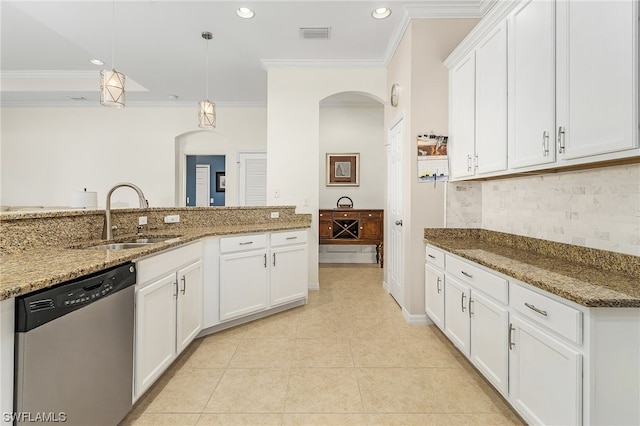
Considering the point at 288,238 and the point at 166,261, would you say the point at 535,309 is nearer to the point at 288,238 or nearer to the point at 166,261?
the point at 166,261

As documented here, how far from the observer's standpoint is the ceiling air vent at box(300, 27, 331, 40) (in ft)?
10.7

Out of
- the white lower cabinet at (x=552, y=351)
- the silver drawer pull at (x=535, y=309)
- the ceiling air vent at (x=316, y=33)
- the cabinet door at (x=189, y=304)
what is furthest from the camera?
the ceiling air vent at (x=316, y=33)

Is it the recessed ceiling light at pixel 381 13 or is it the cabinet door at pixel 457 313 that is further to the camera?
the recessed ceiling light at pixel 381 13

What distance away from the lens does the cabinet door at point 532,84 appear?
167cm

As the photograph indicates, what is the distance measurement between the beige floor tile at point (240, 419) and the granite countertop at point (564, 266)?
145 centimetres

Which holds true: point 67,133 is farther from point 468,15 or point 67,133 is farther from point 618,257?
point 618,257

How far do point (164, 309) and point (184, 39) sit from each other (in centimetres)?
305

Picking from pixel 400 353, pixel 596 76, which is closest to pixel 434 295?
pixel 400 353

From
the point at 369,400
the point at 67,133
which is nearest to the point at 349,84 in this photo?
the point at 369,400

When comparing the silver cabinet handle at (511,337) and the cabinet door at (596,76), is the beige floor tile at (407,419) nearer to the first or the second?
the silver cabinet handle at (511,337)

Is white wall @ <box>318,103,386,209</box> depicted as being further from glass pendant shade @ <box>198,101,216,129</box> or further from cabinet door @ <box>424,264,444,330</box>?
cabinet door @ <box>424,264,444,330</box>

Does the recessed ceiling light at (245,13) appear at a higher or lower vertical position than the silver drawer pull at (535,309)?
higher

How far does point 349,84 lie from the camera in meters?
4.07

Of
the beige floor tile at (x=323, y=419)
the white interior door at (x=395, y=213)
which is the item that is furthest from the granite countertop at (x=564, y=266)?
the beige floor tile at (x=323, y=419)
